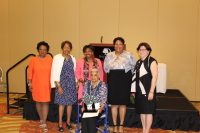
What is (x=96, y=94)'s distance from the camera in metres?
4.71

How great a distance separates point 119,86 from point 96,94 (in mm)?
637

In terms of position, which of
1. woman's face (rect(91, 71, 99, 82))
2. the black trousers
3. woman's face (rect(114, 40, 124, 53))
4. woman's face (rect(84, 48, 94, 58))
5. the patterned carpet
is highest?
woman's face (rect(114, 40, 124, 53))

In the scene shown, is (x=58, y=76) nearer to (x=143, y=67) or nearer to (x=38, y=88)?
(x=38, y=88)

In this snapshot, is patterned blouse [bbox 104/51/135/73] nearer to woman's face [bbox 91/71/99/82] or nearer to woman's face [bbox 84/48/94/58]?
woman's face [bbox 84/48/94/58]

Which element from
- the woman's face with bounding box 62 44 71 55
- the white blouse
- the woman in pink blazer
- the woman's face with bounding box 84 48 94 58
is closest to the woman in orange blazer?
the white blouse

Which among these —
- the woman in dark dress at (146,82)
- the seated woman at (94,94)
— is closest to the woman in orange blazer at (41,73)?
the seated woman at (94,94)

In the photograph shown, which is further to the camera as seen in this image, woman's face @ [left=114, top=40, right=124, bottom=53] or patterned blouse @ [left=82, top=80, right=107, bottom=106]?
woman's face @ [left=114, top=40, right=124, bottom=53]

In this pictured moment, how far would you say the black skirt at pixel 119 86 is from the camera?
520 cm

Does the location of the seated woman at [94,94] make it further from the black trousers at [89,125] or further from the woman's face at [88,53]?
the woman's face at [88,53]

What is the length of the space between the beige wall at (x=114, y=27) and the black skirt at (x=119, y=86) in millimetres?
3253

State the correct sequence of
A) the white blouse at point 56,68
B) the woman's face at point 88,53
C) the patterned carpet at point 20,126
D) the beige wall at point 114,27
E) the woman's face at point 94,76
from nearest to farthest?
the woman's face at point 94,76 → the woman's face at point 88,53 → the white blouse at point 56,68 → the patterned carpet at point 20,126 → the beige wall at point 114,27

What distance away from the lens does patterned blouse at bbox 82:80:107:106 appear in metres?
4.69

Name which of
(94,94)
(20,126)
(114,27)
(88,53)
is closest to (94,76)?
(94,94)

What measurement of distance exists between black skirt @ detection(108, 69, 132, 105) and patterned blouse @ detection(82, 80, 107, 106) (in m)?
0.53
